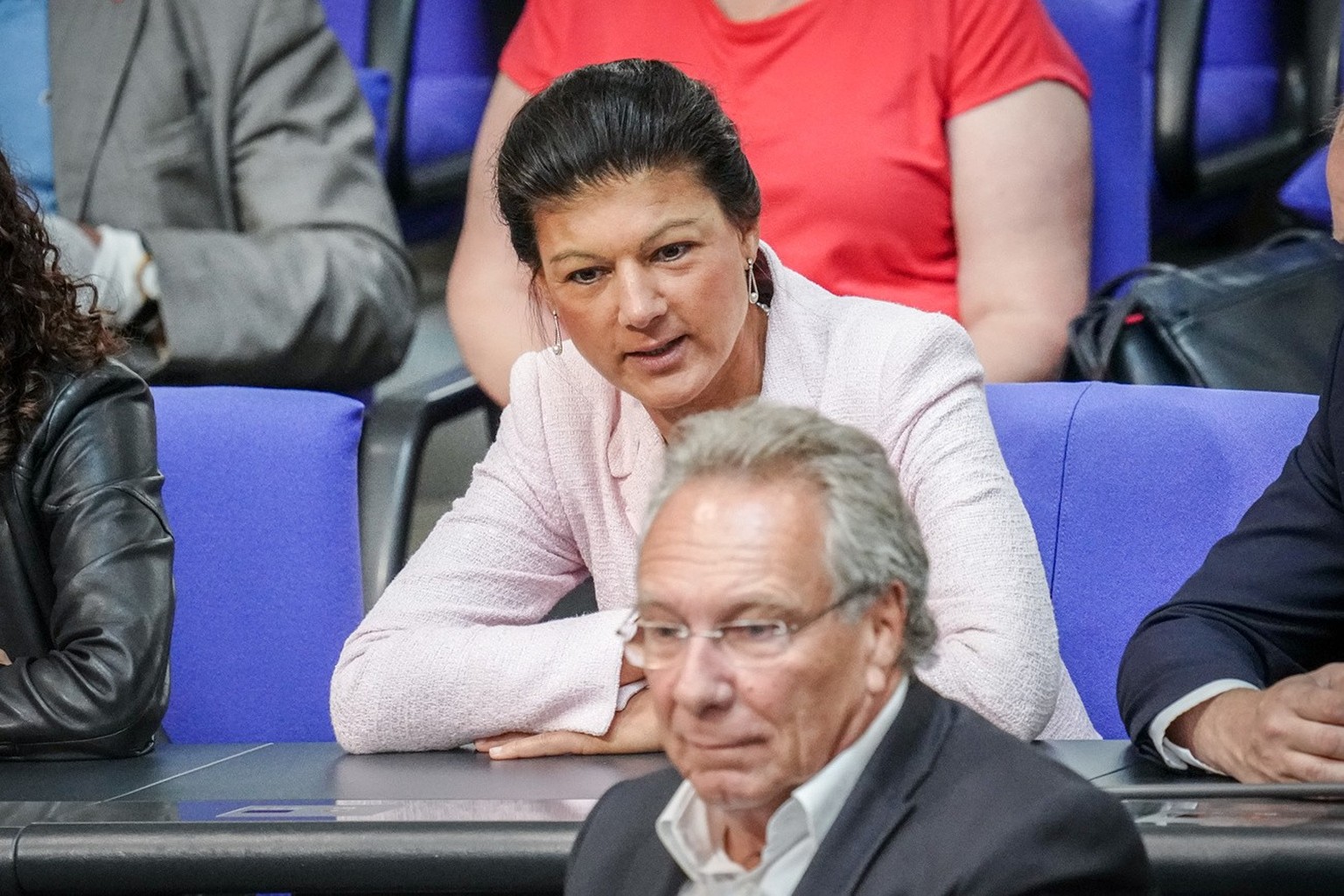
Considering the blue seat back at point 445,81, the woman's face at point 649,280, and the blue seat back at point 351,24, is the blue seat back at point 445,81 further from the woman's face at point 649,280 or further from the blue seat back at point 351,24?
the woman's face at point 649,280

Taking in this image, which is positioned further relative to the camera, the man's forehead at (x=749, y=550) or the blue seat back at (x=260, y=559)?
the blue seat back at (x=260, y=559)

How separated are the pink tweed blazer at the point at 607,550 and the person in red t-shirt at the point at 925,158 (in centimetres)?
59

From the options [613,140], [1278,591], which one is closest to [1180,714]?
[1278,591]

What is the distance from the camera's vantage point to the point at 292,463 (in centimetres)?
236

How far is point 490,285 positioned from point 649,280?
100cm

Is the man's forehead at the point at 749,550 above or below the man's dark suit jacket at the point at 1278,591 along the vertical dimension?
above

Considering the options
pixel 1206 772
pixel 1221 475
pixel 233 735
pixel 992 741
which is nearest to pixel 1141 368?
pixel 1221 475

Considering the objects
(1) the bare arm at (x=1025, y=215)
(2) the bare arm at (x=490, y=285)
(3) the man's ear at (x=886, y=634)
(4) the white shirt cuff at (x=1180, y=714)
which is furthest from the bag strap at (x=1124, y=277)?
(3) the man's ear at (x=886, y=634)

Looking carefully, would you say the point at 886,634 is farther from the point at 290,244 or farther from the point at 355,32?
the point at 355,32

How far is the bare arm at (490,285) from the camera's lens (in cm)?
275

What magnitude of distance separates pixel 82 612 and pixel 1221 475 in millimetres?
1235

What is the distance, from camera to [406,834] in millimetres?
1396

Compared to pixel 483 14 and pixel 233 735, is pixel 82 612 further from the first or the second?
pixel 483 14

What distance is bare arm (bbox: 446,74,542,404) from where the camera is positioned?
2.75 metres
